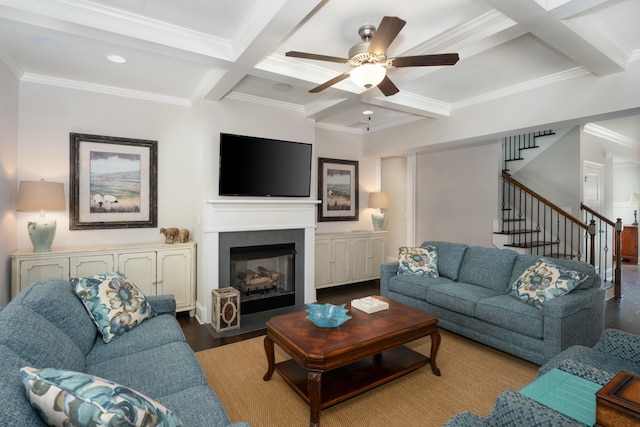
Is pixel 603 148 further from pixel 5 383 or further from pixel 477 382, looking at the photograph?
pixel 5 383

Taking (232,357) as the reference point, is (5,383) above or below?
above

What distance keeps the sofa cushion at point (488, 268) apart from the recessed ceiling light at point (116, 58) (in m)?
4.12

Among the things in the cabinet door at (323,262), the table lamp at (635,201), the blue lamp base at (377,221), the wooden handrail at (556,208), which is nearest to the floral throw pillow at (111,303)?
the cabinet door at (323,262)

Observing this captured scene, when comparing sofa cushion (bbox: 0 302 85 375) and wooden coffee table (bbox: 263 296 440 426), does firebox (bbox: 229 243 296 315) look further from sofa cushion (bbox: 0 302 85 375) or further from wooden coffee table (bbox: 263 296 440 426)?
sofa cushion (bbox: 0 302 85 375)

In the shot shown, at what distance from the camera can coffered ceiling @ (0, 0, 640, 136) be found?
2242 mm

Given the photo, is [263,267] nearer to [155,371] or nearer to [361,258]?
[361,258]

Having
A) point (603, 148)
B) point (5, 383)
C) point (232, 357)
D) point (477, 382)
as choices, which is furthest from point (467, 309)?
point (603, 148)

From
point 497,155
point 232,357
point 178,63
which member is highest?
point 178,63

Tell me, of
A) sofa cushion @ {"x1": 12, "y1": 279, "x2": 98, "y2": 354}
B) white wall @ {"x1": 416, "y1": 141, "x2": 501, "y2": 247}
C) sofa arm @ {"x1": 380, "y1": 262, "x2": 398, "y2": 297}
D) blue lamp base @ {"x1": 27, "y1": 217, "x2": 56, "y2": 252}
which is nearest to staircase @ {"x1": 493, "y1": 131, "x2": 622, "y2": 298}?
white wall @ {"x1": 416, "y1": 141, "x2": 501, "y2": 247}

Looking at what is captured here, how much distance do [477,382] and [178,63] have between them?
3.76 metres

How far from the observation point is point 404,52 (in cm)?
291

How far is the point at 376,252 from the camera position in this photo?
5742 millimetres

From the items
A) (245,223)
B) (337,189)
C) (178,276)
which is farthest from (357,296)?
(178,276)

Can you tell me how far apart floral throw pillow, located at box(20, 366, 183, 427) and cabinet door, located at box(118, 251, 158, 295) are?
278 cm
